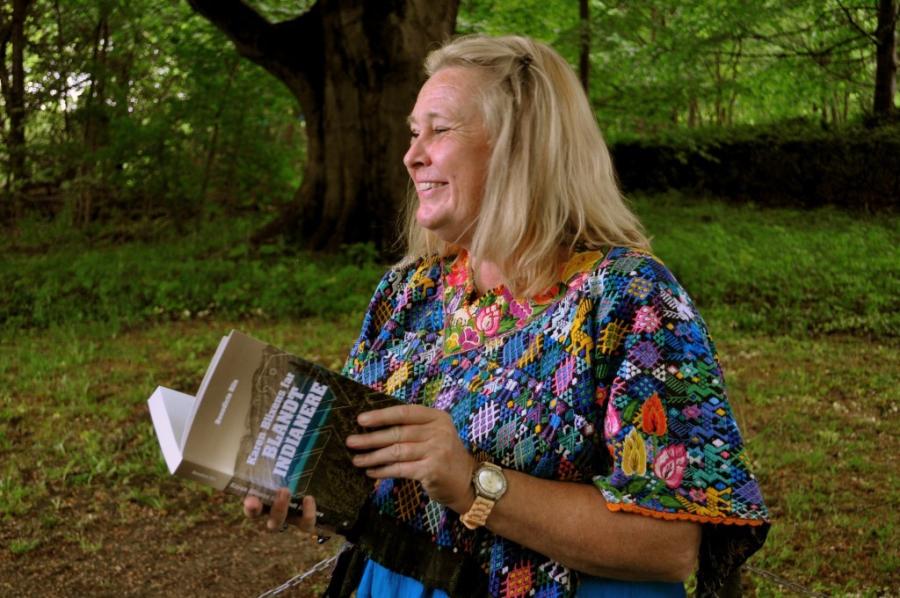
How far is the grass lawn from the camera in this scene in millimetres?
4703

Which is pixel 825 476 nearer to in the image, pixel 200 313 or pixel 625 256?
pixel 625 256

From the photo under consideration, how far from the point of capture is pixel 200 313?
9.61 meters

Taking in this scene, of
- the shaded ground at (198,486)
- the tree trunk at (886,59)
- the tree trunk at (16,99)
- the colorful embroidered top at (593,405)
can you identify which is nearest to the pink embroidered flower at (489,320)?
the colorful embroidered top at (593,405)

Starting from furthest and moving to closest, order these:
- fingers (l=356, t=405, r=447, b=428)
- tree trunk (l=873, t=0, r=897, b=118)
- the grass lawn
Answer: tree trunk (l=873, t=0, r=897, b=118) → the grass lawn → fingers (l=356, t=405, r=447, b=428)

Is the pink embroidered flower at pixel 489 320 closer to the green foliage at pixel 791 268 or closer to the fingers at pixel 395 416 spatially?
the fingers at pixel 395 416

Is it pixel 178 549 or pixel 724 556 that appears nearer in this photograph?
pixel 724 556

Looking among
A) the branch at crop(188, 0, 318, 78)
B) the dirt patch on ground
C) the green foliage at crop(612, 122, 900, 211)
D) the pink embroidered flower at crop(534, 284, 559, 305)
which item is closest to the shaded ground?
the dirt patch on ground

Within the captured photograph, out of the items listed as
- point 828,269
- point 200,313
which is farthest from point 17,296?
point 828,269

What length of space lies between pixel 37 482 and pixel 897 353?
6584mm

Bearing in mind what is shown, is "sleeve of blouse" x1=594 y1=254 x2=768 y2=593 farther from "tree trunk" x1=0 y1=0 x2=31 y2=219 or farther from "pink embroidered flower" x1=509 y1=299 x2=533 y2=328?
"tree trunk" x1=0 y1=0 x2=31 y2=219

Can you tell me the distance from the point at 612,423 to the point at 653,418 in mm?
82

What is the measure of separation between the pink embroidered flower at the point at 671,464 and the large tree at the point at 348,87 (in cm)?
900

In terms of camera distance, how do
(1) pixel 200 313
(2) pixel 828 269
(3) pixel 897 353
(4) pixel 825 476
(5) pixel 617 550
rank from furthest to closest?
(2) pixel 828 269 → (1) pixel 200 313 → (3) pixel 897 353 → (4) pixel 825 476 → (5) pixel 617 550

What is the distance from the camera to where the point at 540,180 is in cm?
210
